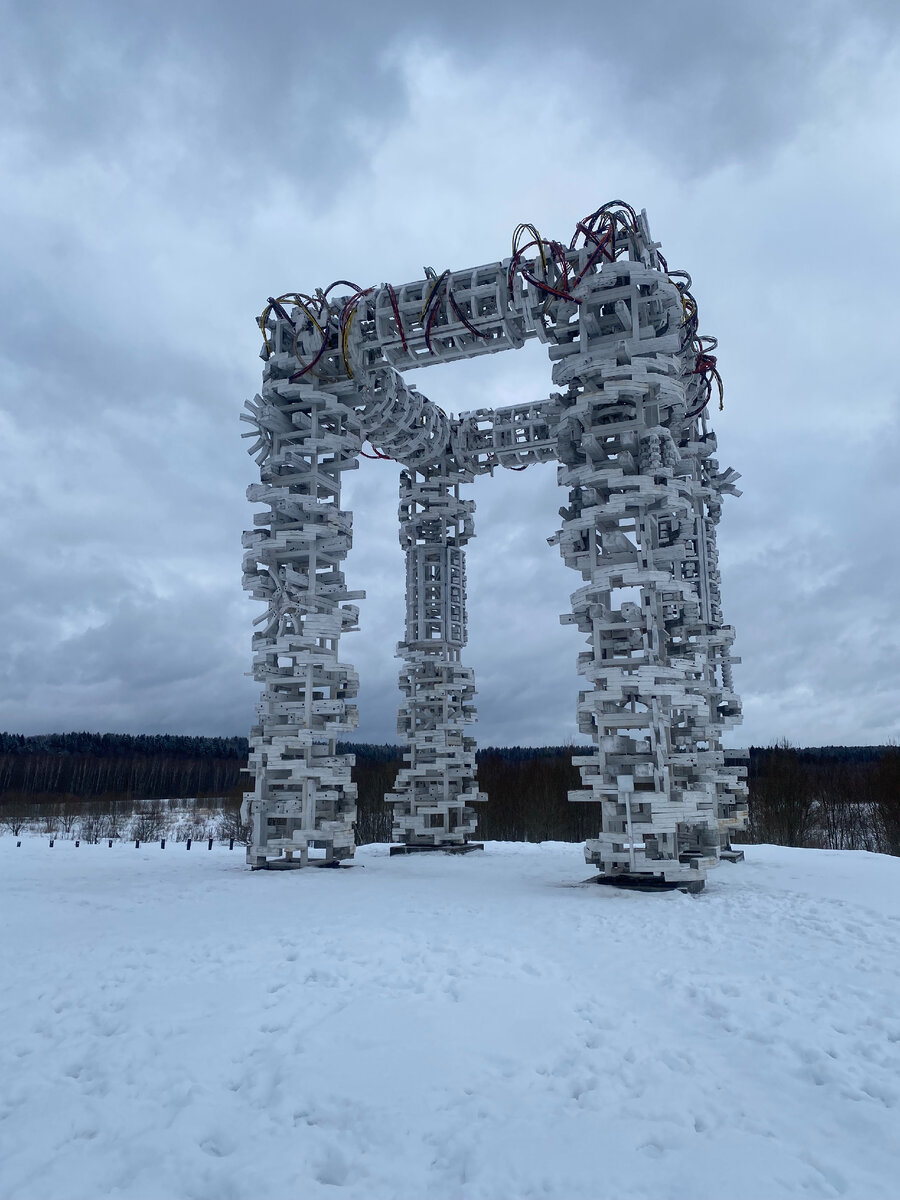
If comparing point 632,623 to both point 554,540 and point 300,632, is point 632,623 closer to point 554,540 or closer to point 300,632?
point 554,540

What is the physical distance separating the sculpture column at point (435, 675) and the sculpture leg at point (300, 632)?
5.90m

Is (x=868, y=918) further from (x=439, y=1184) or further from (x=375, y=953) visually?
(x=439, y=1184)

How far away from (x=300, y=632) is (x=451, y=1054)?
→ 50.9 ft

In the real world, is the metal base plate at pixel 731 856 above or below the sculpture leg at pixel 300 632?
below

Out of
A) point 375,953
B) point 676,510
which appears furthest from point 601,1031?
point 676,510

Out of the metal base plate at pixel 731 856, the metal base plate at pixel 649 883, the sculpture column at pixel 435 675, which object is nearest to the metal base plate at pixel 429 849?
the sculpture column at pixel 435 675

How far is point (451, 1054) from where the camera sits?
725cm

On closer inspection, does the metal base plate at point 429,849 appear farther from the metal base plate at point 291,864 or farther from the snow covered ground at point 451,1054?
the snow covered ground at point 451,1054

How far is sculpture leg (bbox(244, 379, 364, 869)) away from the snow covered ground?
789 cm

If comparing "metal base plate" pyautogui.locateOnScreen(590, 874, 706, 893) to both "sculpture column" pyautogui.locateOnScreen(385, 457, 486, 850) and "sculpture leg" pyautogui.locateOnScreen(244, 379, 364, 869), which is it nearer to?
"sculpture leg" pyautogui.locateOnScreen(244, 379, 364, 869)

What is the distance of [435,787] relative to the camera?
28.3 m

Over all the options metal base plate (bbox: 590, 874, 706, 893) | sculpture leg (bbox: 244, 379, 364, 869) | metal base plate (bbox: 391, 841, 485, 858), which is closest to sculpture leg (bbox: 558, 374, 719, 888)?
metal base plate (bbox: 590, 874, 706, 893)

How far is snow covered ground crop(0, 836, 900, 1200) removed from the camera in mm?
5668

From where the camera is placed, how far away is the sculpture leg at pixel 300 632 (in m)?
21.0
